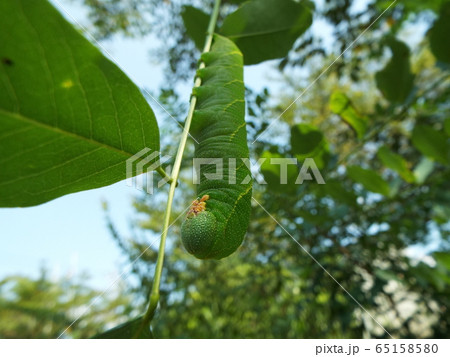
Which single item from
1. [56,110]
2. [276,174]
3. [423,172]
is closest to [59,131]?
[56,110]

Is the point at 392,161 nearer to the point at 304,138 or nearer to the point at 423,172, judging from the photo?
the point at 423,172

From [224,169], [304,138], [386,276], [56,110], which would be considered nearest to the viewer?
[56,110]

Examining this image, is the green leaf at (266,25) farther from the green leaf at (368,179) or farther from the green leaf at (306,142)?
the green leaf at (368,179)

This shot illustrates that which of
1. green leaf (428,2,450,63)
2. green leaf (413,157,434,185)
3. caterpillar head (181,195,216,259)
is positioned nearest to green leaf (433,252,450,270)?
green leaf (413,157,434,185)

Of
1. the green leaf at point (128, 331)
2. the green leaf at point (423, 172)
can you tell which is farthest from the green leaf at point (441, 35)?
the green leaf at point (128, 331)

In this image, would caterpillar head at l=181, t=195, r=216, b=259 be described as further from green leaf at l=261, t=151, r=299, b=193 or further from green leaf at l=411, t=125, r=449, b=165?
green leaf at l=411, t=125, r=449, b=165
